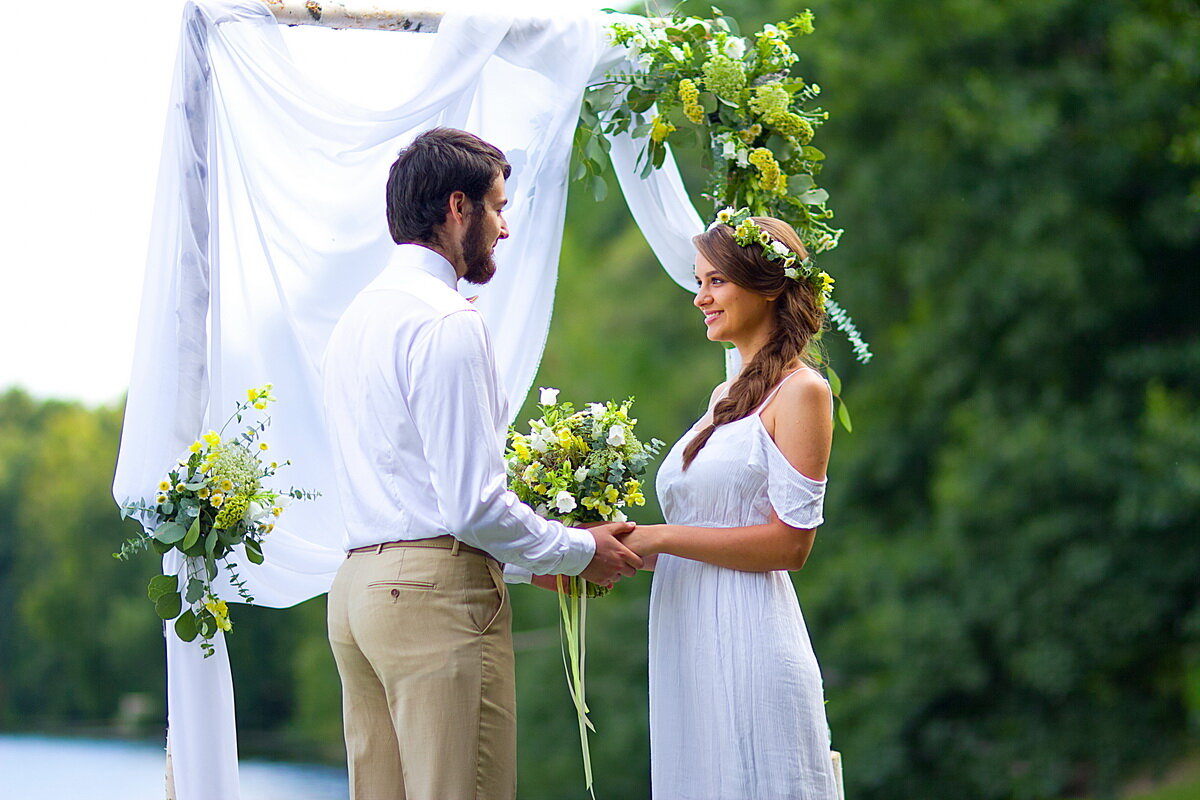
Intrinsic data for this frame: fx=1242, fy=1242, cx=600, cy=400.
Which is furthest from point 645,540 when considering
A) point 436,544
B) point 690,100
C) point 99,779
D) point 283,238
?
point 99,779

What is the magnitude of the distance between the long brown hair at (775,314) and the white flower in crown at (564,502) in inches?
12.2

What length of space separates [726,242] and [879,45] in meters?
8.35

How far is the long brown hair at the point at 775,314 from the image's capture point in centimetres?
300

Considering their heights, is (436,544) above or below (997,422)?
below

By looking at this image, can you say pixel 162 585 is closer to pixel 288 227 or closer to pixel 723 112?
pixel 288 227

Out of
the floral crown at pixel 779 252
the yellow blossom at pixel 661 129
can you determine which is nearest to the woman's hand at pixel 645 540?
the floral crown at pixel 779 252

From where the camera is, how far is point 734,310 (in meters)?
3.08

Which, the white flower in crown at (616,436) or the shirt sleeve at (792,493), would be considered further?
the white flower in crown at (616,436)

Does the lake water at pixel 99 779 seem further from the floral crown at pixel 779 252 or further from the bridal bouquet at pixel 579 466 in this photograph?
the floral crown at pixel 779 252

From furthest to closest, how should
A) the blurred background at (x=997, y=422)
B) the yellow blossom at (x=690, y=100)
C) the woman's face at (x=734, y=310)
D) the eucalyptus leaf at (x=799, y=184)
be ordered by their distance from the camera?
the blurred background at (x=997, y=422), the eucalyptus leaf at (x=799, y=184), the yellow blossom at (x=690, y=100), the woman's face at (x=734, y=310)

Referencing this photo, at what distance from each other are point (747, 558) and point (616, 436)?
423 millimetres

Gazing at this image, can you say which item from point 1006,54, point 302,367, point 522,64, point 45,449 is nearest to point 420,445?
point 302,367

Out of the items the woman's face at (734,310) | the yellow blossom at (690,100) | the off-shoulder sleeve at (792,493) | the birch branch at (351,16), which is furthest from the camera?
the yellow blossom at (690,100)

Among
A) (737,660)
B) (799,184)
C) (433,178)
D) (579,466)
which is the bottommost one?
(737,660)
